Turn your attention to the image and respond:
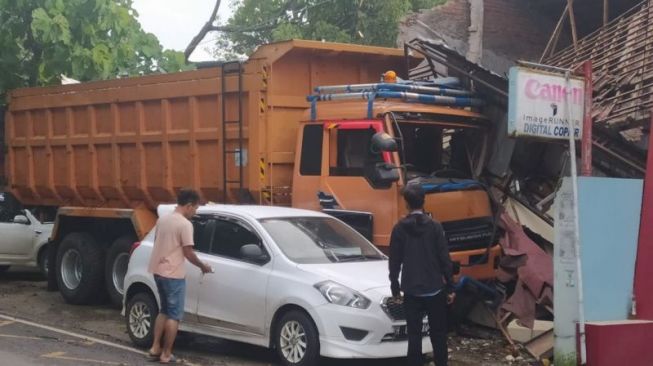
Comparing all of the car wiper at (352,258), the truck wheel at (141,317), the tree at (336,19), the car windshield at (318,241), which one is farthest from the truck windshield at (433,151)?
the tree at (336,19)

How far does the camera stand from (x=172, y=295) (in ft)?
26.4

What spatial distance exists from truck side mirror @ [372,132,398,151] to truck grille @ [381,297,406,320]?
168cm

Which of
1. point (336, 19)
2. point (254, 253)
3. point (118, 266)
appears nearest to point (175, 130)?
point (118, 266)

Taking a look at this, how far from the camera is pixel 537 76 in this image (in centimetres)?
710

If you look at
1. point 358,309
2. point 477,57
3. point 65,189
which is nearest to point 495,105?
point 358,309

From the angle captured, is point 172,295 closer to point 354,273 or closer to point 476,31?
point 354,273

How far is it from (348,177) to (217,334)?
2194mm

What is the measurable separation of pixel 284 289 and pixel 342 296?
1.91 feet

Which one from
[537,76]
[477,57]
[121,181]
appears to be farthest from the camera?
[477,57]

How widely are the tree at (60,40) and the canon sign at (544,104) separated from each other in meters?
9.58

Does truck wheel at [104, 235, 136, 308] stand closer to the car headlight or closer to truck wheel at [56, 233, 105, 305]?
truck wheel at [56, 233, 105, 305]

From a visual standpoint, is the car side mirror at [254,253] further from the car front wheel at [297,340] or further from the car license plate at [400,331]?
the car license plate at [400,331]

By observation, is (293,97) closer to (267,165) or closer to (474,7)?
(267,165)

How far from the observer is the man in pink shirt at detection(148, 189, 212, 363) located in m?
7.98
